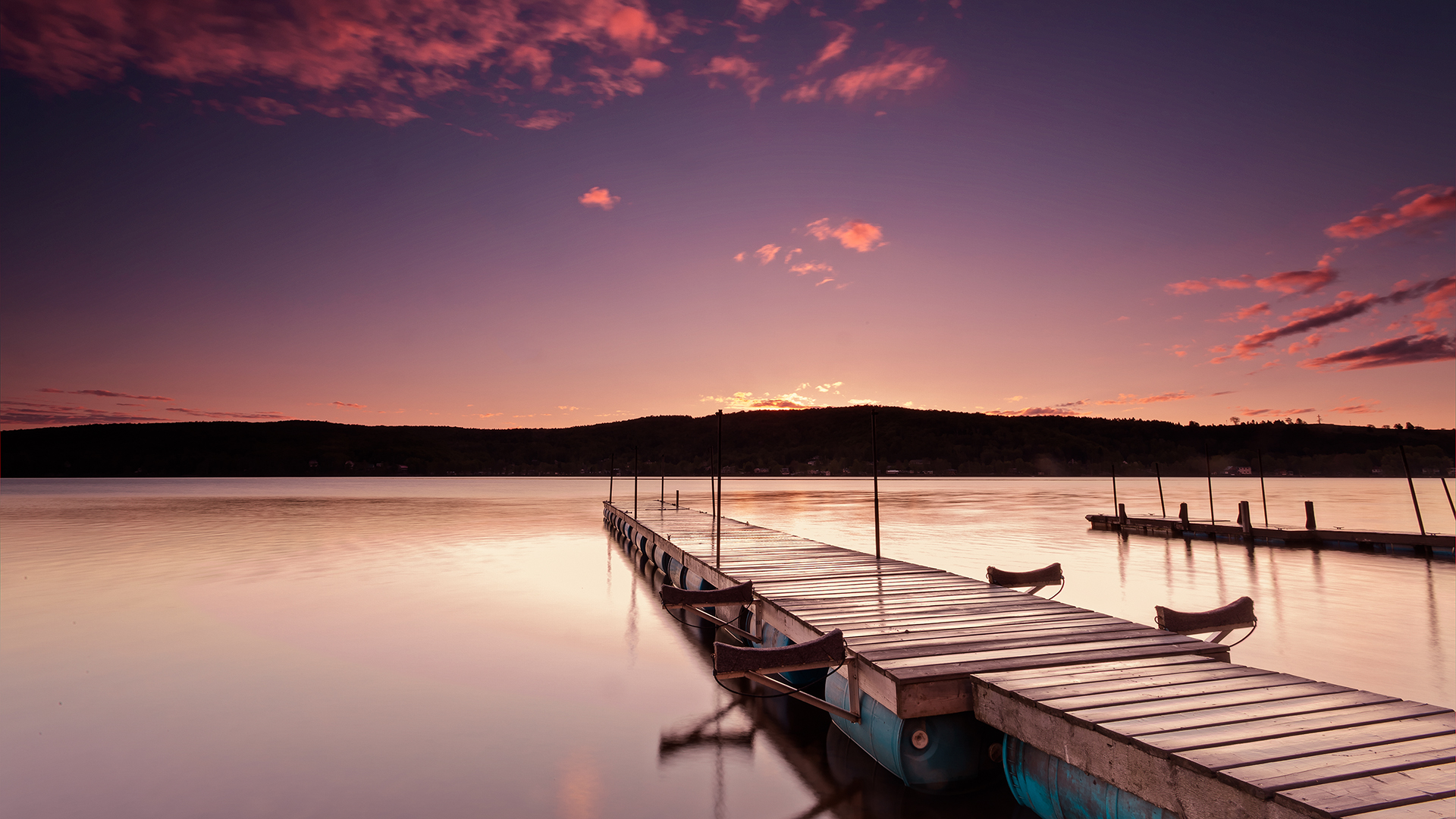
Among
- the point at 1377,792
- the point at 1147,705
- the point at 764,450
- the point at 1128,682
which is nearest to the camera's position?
the point at 1377,792

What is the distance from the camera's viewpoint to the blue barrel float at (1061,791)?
3.80m

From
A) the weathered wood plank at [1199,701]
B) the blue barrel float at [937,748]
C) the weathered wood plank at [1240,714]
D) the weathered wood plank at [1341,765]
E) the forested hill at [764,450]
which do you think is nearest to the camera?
the weathered wood plank at [1341,765]

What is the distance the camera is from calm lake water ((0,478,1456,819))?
5.92m

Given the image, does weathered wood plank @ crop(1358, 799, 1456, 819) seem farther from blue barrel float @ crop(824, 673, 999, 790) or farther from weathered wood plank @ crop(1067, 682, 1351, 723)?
blue barrel float @ crop(824, 673, 999, 790)

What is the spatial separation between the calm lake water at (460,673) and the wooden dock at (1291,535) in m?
0.81

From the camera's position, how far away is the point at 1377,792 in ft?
9.80

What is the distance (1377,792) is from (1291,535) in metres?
23.2

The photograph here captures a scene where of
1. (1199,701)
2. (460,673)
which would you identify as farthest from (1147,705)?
(460,673)

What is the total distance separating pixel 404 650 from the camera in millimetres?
10555

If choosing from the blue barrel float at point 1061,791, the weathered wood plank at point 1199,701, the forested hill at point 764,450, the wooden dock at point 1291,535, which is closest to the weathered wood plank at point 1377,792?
the blue barrel float at point 1061,791

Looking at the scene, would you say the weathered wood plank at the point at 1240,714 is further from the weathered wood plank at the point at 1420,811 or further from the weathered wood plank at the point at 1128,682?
the weathered wood plank at the point at 1420,811

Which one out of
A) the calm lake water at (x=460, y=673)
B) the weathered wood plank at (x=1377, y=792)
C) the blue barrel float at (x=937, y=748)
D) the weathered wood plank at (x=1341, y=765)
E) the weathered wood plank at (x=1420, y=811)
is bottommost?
the calm lake water at (x=460, y=673)

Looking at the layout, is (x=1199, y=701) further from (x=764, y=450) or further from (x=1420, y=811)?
(x=764, y=450)

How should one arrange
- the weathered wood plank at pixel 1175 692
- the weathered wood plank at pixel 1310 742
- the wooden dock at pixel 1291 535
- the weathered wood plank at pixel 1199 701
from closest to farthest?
the weathered wood plank at pixel 1310 742
the weathered wood plank at pixel 1199 701
the weathered wood plank at pixel 1175 692
the wooden dock at pixel 1291 535
